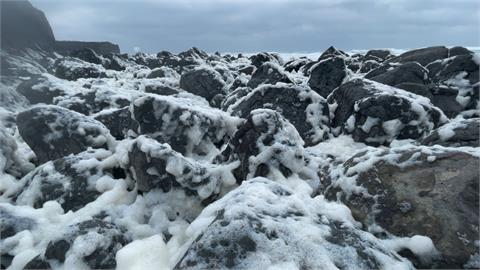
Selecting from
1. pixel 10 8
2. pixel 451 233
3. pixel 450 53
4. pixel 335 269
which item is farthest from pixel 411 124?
pixel 10 8

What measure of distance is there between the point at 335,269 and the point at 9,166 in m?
6.92

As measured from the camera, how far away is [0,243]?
19.0 feet

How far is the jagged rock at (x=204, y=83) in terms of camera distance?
19.0 meters

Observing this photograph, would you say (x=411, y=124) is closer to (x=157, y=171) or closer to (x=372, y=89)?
(x=372, y=89)

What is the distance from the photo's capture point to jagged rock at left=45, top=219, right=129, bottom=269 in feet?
16.7

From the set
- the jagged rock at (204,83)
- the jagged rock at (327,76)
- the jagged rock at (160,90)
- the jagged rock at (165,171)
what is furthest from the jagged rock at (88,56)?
the jagged rock at (165,171)

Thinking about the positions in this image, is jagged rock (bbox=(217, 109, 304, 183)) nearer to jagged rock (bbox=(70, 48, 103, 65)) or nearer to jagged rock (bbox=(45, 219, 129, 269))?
jagged rock (bbox=(45, 219, 129, 269))

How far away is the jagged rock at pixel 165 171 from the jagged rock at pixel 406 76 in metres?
10.0

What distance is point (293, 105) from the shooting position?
458 inches

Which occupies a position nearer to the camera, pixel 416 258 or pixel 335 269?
pixel 335 269

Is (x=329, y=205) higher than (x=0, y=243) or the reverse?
higher

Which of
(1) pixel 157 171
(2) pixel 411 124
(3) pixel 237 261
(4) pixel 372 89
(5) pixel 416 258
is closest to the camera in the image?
(3) pixel 237 261

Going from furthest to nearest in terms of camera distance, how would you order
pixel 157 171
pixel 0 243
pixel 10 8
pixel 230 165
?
pixel 10 8 < pixel 230 165 < pixel 157 171 < pixel 0 243

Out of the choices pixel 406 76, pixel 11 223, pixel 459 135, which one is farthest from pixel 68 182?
pixel 406 76
